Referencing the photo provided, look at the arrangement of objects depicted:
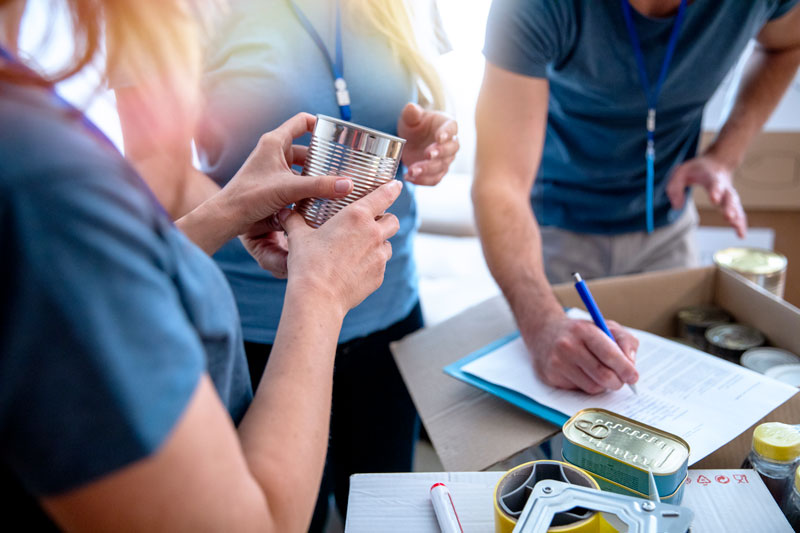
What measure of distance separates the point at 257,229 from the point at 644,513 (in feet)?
1.73

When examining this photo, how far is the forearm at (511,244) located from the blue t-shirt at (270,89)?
191 millimetres

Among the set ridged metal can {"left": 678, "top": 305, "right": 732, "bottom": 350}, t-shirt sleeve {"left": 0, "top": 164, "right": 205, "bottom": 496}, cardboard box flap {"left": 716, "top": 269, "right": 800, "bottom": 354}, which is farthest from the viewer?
ridged metal can {"left": 678, "top": 305, "right": 732, "bottom": 350}

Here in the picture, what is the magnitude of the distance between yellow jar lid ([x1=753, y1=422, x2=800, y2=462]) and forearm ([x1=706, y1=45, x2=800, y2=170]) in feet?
2.77

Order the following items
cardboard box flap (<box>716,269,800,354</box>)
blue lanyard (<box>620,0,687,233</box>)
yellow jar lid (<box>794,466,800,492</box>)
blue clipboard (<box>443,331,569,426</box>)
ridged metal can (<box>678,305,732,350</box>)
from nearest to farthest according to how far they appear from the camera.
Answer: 1. yellow jar lid (<box>794,466,800,492</box>)
2. blue clipboard (<box>443,331,569,426</box>)
3. cardboard box flap (<box>716,269,800,354</box>)
4. ridged metal can (<box>678,305,732,350</box>)
5. blue lanyard (<box>620,0,687,233</box>)

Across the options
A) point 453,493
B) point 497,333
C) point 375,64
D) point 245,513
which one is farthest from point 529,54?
point 245,513

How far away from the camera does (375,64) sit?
0.94 m

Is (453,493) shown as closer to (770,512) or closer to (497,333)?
(770,512)

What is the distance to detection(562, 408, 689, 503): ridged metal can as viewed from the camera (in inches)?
20.6

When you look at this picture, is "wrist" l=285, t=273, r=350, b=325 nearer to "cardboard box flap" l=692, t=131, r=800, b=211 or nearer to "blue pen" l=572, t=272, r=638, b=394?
"blue pen" l=572, t=272, r=638, b=394

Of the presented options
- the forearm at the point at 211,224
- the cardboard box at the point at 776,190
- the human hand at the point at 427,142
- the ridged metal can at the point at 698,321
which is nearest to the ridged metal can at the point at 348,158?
the forearm at the point at 211,224

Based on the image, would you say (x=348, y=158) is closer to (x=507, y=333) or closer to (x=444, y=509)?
(x=444, y=509)

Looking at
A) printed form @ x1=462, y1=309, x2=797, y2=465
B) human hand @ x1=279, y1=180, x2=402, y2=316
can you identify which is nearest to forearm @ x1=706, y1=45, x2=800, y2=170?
printed form @ x1=462, y1=309, x2=797, y2=465

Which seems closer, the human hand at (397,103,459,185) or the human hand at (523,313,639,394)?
the human hand at (523,313,639,394)

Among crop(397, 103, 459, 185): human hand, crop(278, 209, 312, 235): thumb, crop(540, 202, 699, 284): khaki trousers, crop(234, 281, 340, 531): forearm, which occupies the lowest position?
crop(540, 202, 699, 284): khaki trousers
